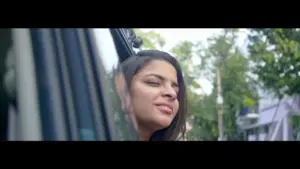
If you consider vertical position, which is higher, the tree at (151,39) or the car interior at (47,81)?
the tree at (151,39)

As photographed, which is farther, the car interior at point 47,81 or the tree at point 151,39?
the tree at point 151,39

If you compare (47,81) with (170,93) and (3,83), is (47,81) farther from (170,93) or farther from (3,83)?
(170,93)

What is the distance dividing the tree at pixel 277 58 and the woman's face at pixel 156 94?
58cm

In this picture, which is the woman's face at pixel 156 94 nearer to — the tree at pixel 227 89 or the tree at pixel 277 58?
the tree at pixel 227 89

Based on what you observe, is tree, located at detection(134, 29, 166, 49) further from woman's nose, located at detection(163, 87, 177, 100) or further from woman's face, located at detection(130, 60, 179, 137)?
woman's nose, located at detection(163, 87, 177, 100)

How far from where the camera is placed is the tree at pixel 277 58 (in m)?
2.85

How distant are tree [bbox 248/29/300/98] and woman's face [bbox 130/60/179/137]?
1.92ft

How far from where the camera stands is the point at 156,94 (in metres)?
2.69

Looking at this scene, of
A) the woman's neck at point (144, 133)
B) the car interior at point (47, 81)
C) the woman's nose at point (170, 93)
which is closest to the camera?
the car interior at point (47, 81)

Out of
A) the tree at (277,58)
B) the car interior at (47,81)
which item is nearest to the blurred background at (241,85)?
the tree at (277,58)

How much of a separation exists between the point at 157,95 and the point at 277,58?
0.88 metres

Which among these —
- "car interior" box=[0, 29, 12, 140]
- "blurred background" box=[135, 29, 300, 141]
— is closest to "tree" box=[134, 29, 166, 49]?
"blurred background" box=[135, 29, 300, 141]

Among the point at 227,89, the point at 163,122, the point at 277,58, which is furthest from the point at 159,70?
the point at 277,58

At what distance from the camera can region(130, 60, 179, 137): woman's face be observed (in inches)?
104
